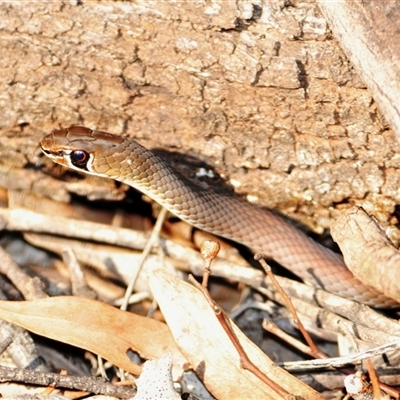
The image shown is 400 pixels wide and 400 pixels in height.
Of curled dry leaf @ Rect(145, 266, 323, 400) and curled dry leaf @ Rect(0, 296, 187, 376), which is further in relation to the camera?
curled dry leaf @ Rect(0, 296, 187, 376)

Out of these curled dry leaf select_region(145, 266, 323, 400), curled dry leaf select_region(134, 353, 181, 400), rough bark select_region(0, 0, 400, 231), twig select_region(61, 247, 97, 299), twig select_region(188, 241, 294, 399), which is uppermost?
rough bark select_region(0, 0, 400, 231)

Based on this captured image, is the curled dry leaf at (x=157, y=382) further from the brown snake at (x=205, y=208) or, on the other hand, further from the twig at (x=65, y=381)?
the brown snake at (x=205, y=208)

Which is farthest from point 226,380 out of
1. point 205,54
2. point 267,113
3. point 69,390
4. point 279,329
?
point 205,54

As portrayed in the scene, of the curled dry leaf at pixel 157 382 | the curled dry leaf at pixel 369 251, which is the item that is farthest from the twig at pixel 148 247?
the curled dry leaf at pixel 369 251

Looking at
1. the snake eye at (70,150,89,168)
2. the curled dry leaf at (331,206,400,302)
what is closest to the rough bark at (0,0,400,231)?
the snake eye at (70,150,89,168)

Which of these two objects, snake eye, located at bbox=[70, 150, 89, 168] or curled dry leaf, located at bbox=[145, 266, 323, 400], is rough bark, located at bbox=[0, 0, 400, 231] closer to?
snake eye, located at bbox=[70, 150, 89, 168]
